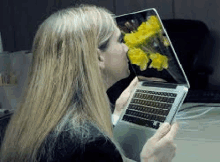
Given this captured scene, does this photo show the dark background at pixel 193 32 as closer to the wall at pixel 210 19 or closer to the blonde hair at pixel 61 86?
the wall at pixel 210 19

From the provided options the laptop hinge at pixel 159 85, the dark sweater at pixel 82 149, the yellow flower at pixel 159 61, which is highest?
the yellow flower at pixel 159 61

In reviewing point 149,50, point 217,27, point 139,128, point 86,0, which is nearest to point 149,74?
point 149,50

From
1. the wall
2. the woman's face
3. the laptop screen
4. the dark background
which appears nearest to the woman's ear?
the woman's face

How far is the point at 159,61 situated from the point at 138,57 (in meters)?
0.08

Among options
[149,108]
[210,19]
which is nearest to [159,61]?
[149,108]

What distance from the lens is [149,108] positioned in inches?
34.2

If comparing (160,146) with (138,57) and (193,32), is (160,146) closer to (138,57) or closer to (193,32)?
(138,57)

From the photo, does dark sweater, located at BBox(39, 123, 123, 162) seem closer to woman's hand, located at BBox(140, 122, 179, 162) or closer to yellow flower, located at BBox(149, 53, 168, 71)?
woman's hand, located at BBox(140, 122, 179, 162)

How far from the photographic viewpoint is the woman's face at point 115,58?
82cm

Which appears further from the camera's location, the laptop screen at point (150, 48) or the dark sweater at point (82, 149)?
the laptop screen at point (150, 48)

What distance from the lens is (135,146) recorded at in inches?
32.4

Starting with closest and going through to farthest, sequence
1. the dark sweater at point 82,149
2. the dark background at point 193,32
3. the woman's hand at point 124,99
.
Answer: the dark sweater at point 82,149, the woman's hand at point 124,99, the dark background at point 193,32

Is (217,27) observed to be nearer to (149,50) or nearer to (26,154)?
(149,50)

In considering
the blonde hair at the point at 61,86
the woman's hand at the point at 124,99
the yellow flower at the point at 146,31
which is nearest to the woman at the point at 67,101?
the blonde hair at the point at 61,86
